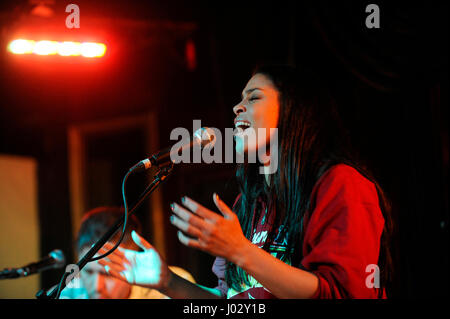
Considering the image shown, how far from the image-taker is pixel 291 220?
1.71m

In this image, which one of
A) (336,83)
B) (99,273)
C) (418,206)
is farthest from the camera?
(99,273)

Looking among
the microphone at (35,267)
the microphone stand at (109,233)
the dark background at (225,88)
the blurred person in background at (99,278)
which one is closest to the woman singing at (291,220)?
the microphone stand at (109,233)

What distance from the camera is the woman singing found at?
1.33 m

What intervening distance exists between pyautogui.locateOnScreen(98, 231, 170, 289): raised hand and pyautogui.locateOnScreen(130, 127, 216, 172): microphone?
27 centimetres

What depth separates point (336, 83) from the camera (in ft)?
9.25

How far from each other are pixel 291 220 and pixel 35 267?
1.22 m

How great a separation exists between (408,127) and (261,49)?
128 cm

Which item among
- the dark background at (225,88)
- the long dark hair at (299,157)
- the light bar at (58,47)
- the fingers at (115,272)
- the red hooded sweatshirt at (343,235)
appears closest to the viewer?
the red hooded sweatshirt at (343,235)

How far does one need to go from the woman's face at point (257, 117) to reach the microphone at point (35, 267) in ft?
3.42

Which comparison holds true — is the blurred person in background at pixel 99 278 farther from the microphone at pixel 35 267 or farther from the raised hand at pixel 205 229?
the raised hand at pixel 205 229

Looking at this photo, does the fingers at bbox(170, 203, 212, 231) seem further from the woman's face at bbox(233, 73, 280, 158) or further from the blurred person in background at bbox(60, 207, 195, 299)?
the blurred person in background at bbox(60, 207, 195, 299)

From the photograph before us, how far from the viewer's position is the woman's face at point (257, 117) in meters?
1.82

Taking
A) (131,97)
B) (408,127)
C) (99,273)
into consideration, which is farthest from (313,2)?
(131,97)
